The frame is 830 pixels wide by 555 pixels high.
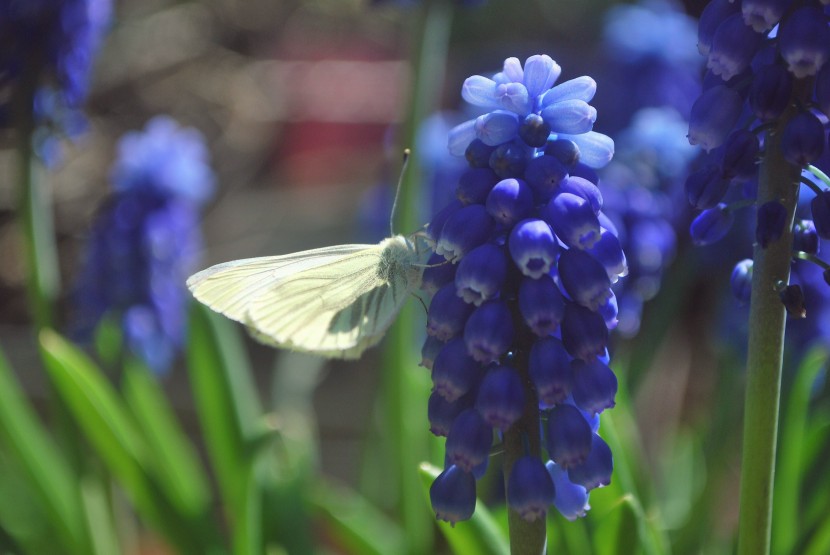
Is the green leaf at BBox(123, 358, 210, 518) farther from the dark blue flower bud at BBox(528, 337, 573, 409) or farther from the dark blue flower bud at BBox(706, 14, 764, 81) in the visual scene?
the dark blue flower bud at BBox(706, 14, 764, 81)

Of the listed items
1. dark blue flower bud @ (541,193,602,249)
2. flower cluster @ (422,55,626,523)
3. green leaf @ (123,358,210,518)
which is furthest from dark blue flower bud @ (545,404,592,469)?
green leaf @ (123,358,210,518)

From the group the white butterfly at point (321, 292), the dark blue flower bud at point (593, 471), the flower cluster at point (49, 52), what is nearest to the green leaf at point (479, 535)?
the white butterfly at point (321, 292)

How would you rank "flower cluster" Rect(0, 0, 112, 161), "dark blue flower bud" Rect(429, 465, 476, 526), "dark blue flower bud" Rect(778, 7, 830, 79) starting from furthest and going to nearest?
"flower cluster" Rect(0, 0, 112, 161) → "dark blue flower bud" Rect(429, 465, 476, 526) → "dark blue flower bud" Rect(778, 7, 830, 79)

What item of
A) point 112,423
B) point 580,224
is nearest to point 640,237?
point 580,224

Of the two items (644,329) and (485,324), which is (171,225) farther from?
(485,324)

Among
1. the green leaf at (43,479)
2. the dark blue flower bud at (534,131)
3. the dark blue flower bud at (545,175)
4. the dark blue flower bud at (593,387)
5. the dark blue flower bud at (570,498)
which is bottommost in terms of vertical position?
the green leaf at (43,479)

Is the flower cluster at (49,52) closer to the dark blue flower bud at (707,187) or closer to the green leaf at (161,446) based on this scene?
the green leaf at (161,446)
